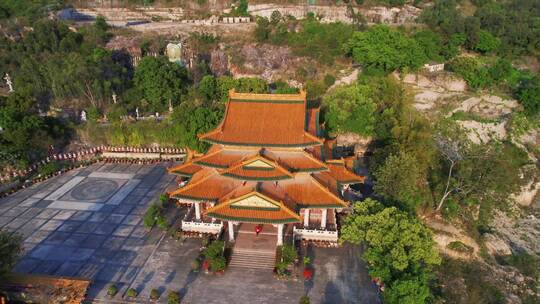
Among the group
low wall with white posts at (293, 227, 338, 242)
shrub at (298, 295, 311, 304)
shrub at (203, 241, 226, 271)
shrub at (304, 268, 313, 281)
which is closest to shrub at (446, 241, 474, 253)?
low wall with white posts at (293, 227, 338, 242)

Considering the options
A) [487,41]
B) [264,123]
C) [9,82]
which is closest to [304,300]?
[264,123]

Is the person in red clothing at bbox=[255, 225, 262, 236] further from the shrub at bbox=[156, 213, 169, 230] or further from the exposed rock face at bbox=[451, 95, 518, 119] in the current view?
the exposed rock face at bbox=[451, 95, 518, 119]

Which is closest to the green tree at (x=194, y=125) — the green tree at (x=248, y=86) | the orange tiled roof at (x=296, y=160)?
the green tree at (x=248, y=86)

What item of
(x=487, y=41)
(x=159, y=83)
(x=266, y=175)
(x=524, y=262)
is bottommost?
(x=524, y=262)

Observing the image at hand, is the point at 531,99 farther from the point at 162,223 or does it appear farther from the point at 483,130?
the point at 162,223

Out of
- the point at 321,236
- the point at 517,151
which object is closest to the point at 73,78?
the point at 321,236

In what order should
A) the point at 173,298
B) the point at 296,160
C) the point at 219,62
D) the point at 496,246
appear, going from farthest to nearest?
the point at 219,62 < the point at 496,246 < the point at 296,160 < the point at 173,298
